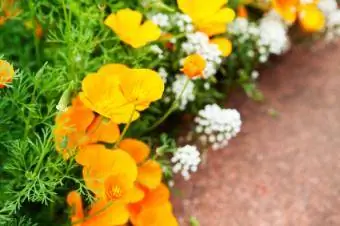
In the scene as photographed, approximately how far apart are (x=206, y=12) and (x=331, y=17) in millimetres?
637

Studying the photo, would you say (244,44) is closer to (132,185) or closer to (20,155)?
(132,185)

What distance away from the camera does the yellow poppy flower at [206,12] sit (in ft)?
6.04

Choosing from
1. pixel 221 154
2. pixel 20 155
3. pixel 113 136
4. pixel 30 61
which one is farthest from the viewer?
pixel 221 154

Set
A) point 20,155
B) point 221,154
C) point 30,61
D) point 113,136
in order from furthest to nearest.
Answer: point 221,154 → point 30,61 → point 113,136 → point 20,155

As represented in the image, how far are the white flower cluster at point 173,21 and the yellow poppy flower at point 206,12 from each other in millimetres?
42

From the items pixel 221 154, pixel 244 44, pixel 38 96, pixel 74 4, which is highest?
pixel 74 4

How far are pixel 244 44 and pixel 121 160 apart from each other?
2.10 feet

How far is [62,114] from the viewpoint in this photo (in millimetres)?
1643

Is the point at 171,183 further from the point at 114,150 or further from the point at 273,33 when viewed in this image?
the point at 273,33

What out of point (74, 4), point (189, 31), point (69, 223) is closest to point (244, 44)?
point (189, 31)

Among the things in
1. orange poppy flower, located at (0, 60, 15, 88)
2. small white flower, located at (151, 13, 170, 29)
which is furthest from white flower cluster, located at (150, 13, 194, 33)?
orange poppy flower, located at (0, 60, 15, 88)

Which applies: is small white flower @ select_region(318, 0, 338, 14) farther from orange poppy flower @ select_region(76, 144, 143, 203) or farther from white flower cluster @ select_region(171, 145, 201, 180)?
orange poppy flower @ select_region(76, 144, 143, 203)

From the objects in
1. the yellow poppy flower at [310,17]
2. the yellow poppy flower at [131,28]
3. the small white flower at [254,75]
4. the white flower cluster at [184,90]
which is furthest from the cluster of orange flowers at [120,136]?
the yellow poppy flower at [310,17]

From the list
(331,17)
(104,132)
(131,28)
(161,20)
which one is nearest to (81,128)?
(104,132)
